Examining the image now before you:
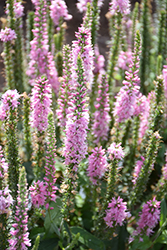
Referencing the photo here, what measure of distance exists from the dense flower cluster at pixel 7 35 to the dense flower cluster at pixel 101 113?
0.98 m

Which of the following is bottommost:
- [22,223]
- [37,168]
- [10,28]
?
[22,223]

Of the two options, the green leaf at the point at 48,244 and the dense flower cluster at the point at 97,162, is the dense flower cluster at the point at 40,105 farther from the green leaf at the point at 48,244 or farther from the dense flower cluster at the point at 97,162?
the green leaf at the point at 48,244

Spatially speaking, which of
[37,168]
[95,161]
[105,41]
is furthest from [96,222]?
[105,41]

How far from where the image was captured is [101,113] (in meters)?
3.13

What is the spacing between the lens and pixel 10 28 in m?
3.01

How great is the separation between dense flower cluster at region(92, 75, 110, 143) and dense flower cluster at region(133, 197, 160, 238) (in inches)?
35.2

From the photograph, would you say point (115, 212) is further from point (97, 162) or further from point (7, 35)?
point (7, 35)

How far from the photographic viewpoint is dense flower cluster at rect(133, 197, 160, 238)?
8.87ft

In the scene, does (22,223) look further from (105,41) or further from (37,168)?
(105,41)

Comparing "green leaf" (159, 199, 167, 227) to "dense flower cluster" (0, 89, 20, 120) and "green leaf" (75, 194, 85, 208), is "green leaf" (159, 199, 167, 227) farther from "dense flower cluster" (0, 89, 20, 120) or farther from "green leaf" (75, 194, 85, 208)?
"dense flower cluster" (0, 89, 20, 120)

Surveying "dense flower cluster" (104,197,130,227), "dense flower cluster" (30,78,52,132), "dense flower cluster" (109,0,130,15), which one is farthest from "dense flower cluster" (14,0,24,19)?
"dense flower cluster" (104,197,130,227)

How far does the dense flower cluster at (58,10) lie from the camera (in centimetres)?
325

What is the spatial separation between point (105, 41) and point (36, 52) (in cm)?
211

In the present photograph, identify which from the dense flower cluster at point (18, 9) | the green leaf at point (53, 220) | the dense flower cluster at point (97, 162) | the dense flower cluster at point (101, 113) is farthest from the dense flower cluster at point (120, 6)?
the green leaf at point (53, 220)
